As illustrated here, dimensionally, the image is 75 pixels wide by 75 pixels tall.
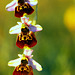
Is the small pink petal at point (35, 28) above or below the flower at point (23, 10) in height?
below

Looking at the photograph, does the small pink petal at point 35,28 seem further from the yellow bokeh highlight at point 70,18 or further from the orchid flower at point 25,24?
the yellow bokeh highlight at point 70,18

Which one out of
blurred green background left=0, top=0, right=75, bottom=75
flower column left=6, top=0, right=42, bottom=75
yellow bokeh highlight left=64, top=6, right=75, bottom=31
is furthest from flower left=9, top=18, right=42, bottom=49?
yellow bokeh highlight left=64, top=6, right=75, bottom=31

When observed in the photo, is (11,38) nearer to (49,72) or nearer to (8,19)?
(8,19)

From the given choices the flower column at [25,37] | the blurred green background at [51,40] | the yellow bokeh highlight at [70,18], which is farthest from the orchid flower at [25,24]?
the yellow bokeh highlight at [70,18]

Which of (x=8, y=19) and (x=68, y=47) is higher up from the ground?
(x=8, y=19)

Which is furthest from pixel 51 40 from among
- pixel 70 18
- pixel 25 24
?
pixel 25 24

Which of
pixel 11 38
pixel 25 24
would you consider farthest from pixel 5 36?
pixel 25 24

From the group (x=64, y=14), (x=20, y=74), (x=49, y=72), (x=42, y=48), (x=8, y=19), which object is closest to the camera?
(x=20, y=74)
